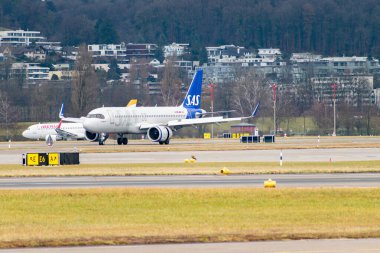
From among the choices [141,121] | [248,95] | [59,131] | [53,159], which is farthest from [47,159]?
[248,95]

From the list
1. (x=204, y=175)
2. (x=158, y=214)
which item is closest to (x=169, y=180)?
(x=204, y=175)

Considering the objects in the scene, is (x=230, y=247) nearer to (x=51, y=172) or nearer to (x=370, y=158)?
(x=51, y=172)

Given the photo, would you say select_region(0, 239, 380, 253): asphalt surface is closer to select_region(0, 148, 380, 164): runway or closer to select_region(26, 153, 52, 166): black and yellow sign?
select_region(26, 153, 52, 166): black and yellow sign

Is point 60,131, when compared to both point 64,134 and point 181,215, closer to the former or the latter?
point 64,134

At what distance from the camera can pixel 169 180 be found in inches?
2130

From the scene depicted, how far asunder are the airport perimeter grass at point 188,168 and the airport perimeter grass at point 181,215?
1431 cm

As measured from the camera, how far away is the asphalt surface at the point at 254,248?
2989 centimetres

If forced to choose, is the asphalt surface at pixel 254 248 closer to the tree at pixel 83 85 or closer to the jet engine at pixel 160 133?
the jet engine at pixel 160 133

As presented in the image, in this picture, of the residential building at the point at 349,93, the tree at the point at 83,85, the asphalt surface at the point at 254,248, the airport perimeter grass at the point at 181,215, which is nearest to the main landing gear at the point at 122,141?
the tree at the point at 83,85

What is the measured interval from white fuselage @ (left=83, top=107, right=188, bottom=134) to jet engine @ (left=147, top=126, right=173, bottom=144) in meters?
1.58

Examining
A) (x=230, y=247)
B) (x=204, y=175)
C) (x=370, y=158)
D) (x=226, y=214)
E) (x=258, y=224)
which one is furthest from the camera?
(x=370, y=158)

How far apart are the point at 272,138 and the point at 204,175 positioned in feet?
184

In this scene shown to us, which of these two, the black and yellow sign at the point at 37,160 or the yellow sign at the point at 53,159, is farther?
the yellow sign at the point at 53,159

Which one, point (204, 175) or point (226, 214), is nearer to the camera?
point (226, 214)
